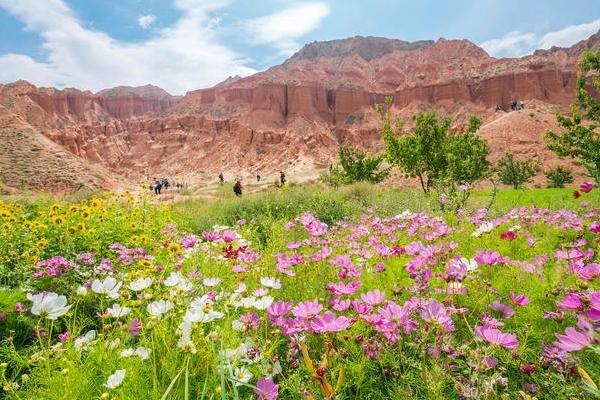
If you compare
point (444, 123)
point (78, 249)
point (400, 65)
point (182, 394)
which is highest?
point (400, 65)

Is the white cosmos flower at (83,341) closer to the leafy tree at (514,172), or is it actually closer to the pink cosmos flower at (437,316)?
the pink cosmos flower at (437,316)

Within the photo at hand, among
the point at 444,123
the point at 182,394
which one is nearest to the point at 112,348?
the point at 182,394

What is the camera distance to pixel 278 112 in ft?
351

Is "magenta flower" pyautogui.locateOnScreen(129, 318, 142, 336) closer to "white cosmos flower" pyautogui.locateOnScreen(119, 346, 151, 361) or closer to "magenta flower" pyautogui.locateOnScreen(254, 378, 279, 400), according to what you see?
"white cosmos flower" pyautogui.locateOnScreen(119, 346, 151, 361)

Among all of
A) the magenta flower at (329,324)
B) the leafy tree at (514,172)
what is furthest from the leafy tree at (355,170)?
the magenta flower at (329,324)

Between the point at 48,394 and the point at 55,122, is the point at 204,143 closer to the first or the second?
the point at 55,122

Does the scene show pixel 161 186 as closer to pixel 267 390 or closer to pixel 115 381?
pixel 115 381

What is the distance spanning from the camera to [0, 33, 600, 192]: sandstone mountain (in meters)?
91.4

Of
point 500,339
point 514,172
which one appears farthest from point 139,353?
point 514,172

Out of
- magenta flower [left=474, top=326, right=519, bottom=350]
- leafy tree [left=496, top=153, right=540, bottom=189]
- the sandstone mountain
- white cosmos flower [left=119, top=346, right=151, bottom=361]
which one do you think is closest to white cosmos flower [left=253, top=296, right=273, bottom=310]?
white cosmos flower [left=119, top=346, right=151, bottom=361]

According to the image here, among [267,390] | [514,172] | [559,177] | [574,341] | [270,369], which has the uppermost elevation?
[574,341]

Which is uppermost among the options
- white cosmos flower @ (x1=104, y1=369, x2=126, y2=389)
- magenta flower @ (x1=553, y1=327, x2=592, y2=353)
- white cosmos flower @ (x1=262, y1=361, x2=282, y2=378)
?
magenta flower @ (x1=553, y1=327, x2=592, y2=353)

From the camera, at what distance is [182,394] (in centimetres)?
173

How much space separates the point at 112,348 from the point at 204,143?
10634cm
